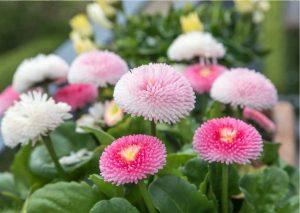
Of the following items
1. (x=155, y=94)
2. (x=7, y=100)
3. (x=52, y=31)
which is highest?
(x=155, y=94)

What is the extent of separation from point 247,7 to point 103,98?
0.47 metres

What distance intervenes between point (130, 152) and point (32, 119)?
0.21m

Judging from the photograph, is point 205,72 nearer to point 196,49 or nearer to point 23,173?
point 196,49

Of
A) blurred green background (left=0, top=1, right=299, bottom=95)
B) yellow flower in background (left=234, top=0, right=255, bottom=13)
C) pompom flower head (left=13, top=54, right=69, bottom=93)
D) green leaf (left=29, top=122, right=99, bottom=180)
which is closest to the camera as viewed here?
green leaf (left=29, top=122, right=99, bottom=180)

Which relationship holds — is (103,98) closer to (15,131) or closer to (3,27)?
(15,131)

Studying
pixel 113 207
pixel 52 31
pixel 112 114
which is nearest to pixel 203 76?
pixel 112 114

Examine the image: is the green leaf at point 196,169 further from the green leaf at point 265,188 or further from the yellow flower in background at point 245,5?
the yellow flower in background at point 245,5

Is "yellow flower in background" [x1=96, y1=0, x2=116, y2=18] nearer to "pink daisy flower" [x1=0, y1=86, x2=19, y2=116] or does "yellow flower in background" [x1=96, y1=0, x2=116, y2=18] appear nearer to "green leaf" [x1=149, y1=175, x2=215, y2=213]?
"pink daisy flower" [x1=0, y1=86, x2=19, y2=116]

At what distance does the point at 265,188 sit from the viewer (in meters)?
0.78

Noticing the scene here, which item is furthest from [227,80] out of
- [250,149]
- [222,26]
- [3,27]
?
[3,27]

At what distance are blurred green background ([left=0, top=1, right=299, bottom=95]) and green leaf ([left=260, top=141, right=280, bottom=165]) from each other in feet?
6.45

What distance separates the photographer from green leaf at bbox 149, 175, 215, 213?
Answer: 2.14ft

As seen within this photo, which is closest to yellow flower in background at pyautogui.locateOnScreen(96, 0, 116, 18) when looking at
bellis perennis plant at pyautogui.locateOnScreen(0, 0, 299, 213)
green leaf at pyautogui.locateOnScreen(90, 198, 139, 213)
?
bellis perennis plant at pyautogui.locateOnScreen(0, 0, 299, 213)

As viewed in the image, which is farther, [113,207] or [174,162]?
[174,162]
